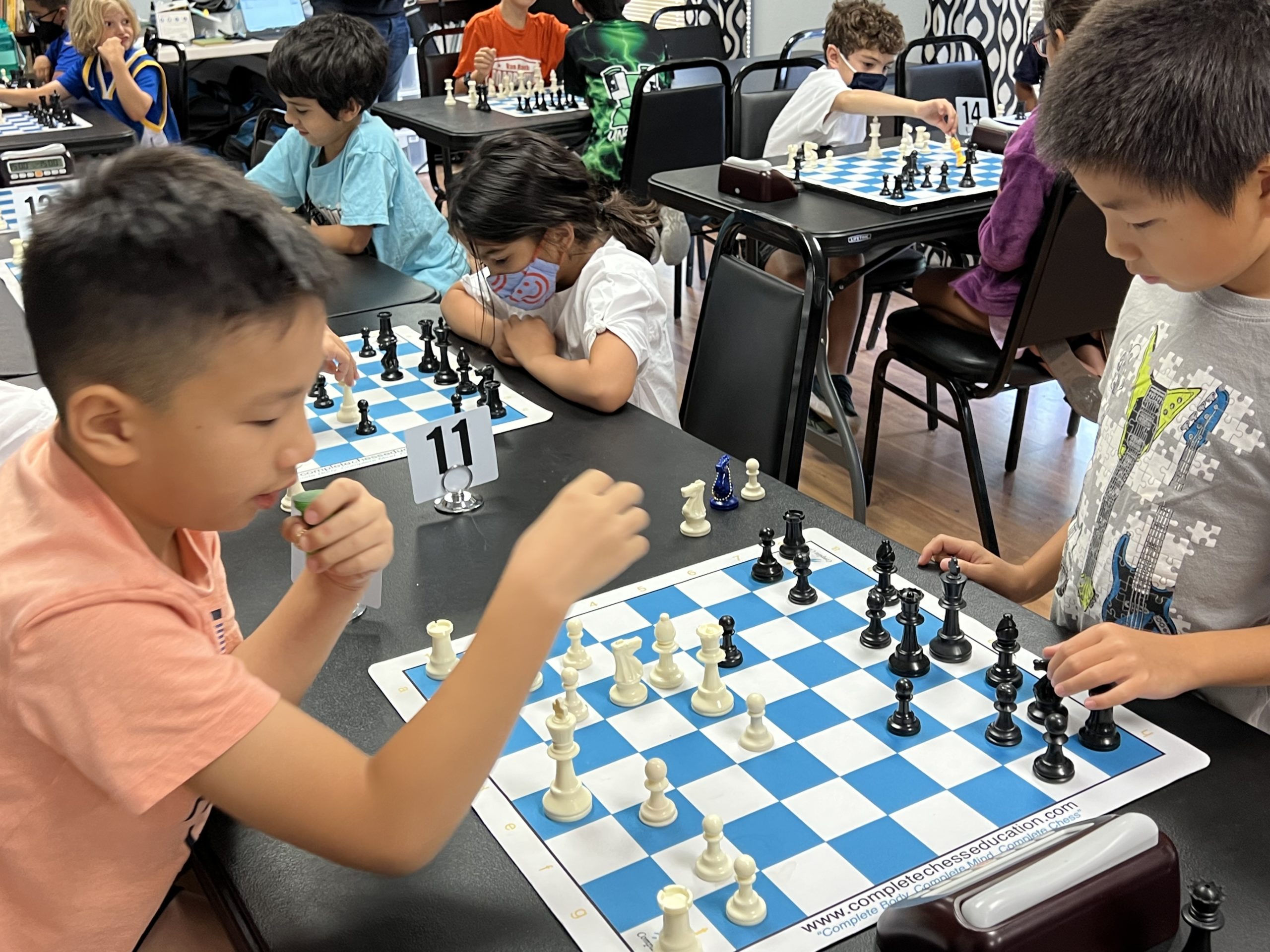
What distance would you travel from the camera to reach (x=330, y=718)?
43.0 inches

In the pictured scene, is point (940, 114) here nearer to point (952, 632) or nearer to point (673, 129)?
point (673, 129)

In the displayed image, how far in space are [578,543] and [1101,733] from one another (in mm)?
516

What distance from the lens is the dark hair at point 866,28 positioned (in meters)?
4.05

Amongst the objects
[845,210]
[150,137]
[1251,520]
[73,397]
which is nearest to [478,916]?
[73,397]

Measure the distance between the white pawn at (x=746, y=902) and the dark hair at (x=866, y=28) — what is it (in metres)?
3.76

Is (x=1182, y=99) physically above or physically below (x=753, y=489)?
above

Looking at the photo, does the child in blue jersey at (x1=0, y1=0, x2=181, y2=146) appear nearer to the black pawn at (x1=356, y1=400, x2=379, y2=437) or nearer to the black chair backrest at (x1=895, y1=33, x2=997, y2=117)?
the black chair backrest at (x1=895, y1=33, x2=997, y2=117)

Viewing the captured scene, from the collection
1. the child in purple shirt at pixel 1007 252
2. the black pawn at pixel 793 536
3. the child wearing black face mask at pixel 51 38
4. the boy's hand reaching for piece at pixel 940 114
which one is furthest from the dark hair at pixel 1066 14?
the child wearing black face mask at pixel 51 38

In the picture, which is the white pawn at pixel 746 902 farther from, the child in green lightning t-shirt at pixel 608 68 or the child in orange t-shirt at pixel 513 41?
the child in orange t-shirt at pixel 513 41

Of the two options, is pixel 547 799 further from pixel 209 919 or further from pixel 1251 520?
pixel 1251 520

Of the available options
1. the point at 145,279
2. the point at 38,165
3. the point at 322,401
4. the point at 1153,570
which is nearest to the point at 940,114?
the point at 322,401

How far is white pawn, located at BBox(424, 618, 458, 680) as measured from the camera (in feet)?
3.77

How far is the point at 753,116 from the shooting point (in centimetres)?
417

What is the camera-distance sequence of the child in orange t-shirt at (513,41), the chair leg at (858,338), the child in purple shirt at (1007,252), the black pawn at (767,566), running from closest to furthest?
the black pawn at (767,566)
the child in purple shirt at (1007,252)
the chair leg at (858,338)
the child in orange t-shirt at (513,41)
